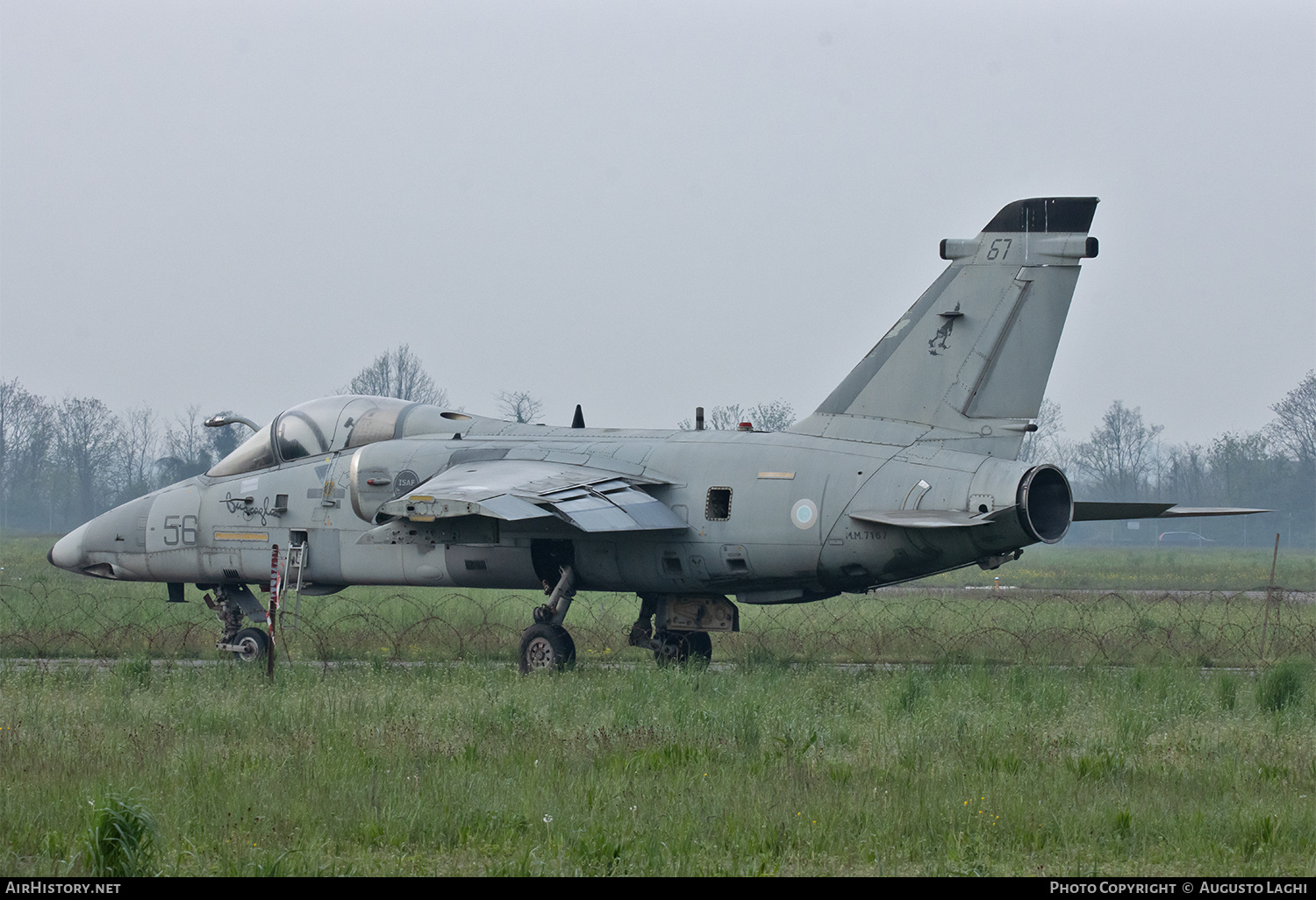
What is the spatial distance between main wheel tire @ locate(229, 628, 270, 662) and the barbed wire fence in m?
0.36

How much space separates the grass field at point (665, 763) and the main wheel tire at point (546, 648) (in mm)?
588

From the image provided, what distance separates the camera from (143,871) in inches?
241

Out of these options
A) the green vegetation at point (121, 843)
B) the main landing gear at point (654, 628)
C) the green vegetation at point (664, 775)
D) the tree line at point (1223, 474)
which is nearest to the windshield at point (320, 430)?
the main landing gear at point (654, 628)

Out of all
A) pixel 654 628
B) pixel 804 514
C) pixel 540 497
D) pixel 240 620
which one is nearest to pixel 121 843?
pixel 540 497

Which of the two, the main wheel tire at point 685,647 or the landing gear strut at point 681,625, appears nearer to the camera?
the landing gear strut at point 681,625

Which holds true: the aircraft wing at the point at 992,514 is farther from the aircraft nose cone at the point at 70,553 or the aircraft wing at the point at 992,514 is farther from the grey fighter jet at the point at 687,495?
the aircraft nose cone at the point at 70,553

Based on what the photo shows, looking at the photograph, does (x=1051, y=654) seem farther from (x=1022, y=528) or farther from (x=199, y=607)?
(x=199, y=607)

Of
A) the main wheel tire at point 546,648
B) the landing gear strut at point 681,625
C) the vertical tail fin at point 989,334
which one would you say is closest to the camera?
the vertical tail fin at point 989,334

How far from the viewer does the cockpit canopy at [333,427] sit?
16594mm

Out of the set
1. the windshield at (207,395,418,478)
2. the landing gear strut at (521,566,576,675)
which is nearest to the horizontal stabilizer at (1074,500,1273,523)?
the landing gear strut at (521,566,576,675)
